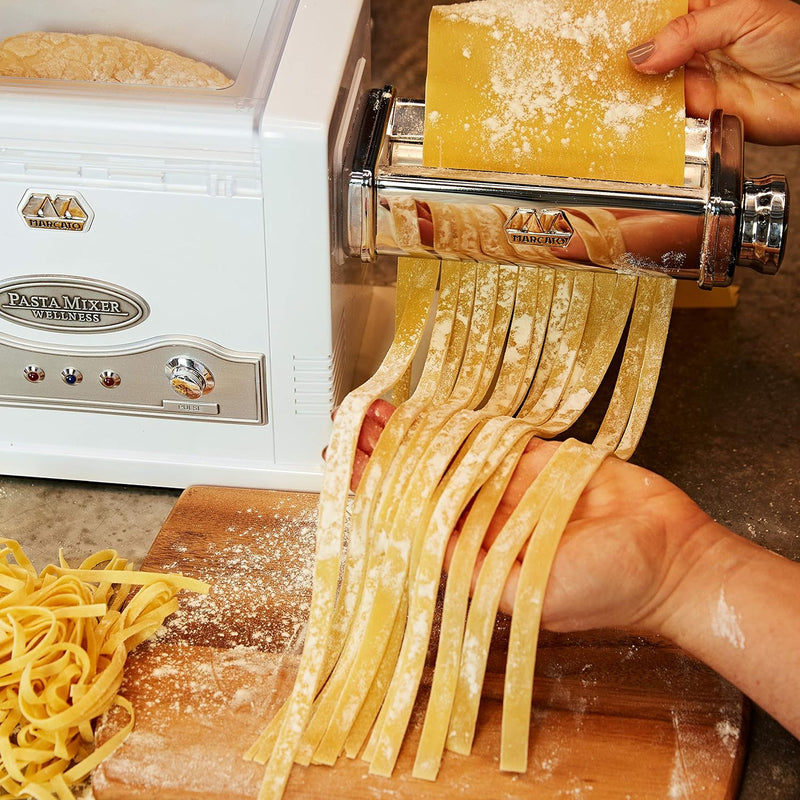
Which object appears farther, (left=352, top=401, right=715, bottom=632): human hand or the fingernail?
the fingernail

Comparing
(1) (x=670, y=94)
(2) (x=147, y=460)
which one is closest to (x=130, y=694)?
(2) (x=147, y=460)

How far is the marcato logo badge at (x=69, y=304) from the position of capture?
1.08 m

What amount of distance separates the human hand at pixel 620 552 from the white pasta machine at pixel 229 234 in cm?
25

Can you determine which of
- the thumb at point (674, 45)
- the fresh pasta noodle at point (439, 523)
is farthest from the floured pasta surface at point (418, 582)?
the thumb at point (674, 45)

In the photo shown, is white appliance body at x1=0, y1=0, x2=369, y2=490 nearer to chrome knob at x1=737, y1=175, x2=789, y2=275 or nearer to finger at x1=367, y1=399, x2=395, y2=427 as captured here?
finger at x1=367, y1=399, x2=395, y2=427

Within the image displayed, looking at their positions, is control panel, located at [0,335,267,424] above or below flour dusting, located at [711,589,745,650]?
above

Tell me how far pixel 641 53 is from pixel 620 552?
516 millimetres

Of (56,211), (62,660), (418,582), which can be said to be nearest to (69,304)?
(56,211)

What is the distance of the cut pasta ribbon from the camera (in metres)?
0.90

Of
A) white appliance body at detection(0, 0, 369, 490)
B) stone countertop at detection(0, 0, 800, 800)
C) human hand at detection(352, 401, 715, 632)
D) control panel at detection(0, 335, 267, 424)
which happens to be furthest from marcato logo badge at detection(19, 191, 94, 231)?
human hand at detection(352, 401, 715, 632)

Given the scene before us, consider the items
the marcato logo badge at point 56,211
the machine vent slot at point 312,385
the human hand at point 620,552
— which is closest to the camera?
the human hand at point 620,552

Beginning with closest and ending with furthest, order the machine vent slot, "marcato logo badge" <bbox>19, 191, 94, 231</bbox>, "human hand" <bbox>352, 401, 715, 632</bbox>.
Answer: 1. "human hand" <bbox>352, 401, 715, 632</bbox>
2. "marcato logo badge" <bbox>19, 191, 94, 231</bbox>
3. the machine vent slot

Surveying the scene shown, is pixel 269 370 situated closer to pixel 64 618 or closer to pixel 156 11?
pixel 64 618

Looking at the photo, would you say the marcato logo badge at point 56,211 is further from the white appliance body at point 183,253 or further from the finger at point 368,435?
the finger at point 368,435
